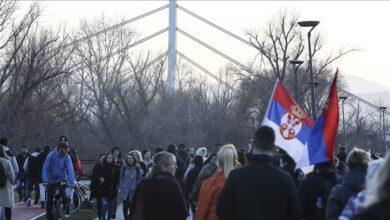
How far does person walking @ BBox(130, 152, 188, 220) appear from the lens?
34.5 ft

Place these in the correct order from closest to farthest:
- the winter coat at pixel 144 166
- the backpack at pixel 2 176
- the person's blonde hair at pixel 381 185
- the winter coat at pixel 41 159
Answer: the person's blonde hair at pixel 381 185 < the backpack at pixel 2 176 < the winter coat at pixel 144 166 < the winter coat at pixel 41 159

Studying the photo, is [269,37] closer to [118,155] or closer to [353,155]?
[118,155]

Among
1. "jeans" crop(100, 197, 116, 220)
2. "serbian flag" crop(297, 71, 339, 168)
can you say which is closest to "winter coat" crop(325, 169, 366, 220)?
"serbian flag" crop(297, 71, 339, 168)

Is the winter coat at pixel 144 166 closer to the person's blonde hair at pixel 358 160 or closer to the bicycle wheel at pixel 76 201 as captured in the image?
the bicycle wheel at pixel 76 201

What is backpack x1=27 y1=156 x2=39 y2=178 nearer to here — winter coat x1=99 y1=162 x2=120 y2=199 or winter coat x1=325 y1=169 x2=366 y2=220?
winter coat x1=99 y1=162 x2=120 y2=199

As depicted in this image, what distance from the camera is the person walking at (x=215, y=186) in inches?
415

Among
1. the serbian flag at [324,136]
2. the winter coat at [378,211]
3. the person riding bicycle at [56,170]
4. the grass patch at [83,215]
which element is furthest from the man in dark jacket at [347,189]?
the grass patch at [83,215]

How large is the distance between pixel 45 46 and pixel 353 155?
33414 mm

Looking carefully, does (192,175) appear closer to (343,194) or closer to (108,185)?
(108,185)

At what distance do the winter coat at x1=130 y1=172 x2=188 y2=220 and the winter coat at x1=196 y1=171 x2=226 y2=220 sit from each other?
0.24 meters

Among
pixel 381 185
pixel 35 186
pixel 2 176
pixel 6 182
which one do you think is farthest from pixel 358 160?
pixel 35 186

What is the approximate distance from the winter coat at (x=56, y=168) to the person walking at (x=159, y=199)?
8.25m

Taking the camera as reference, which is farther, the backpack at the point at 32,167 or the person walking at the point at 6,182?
the backpack at the point at 32,167

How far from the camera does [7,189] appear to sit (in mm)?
17000
